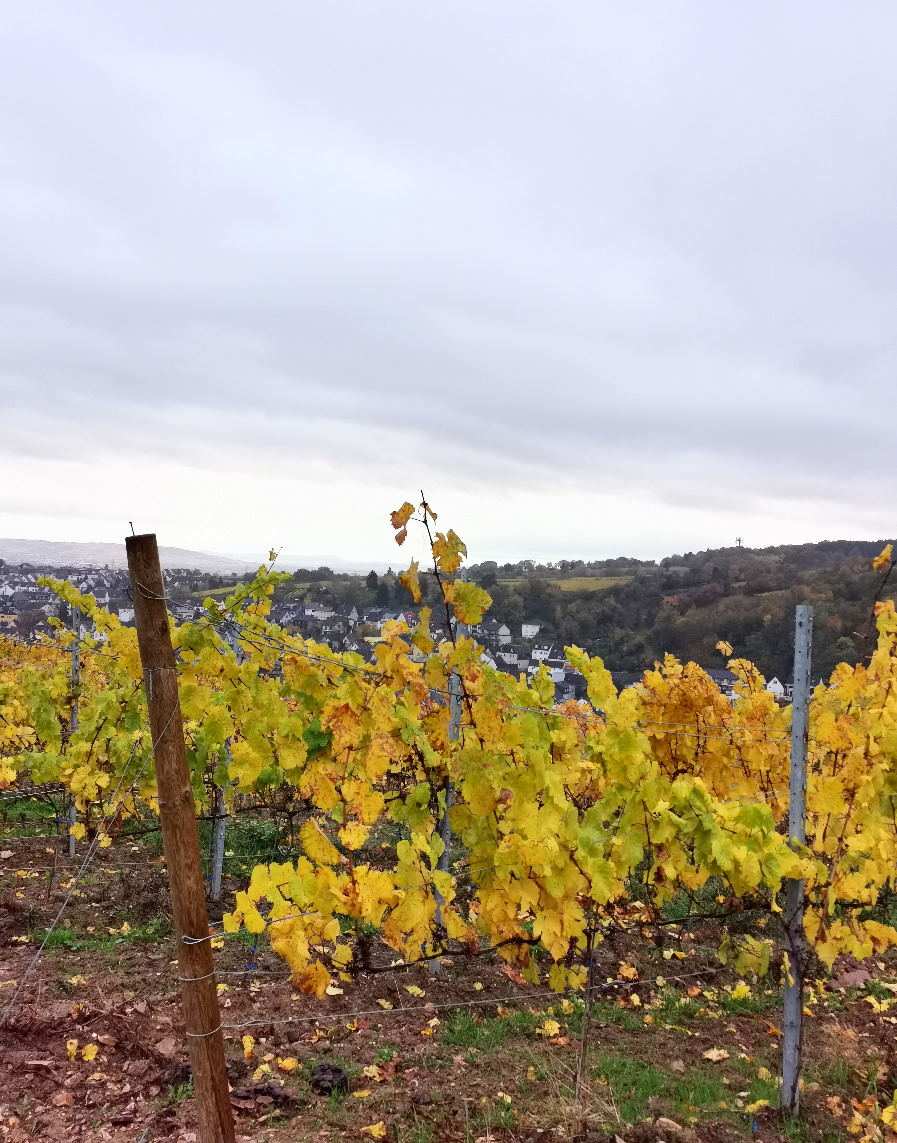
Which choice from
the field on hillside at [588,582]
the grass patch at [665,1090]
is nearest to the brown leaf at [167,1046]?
the grass patch at [665,1090]

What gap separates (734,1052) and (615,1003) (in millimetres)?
903

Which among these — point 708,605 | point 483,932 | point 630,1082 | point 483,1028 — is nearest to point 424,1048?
point 483,1028

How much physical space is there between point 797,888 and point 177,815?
3.25 m

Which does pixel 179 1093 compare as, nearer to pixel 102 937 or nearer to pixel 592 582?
pixel 102 937

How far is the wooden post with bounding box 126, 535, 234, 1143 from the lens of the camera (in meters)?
2.78

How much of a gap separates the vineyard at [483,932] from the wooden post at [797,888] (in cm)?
2

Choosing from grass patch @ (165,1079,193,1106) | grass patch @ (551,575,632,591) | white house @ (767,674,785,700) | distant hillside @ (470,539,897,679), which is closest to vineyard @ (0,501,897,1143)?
grass patch @ (165,1079,193,1106)

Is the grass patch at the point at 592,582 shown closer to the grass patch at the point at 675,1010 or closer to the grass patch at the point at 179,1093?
the grass patch at the point at 675,1010

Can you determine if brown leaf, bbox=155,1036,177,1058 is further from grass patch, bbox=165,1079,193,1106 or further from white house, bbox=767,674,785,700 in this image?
white house, bbox=767,674,785,700

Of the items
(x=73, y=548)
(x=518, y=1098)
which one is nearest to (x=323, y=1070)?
(x=518, y=1098)

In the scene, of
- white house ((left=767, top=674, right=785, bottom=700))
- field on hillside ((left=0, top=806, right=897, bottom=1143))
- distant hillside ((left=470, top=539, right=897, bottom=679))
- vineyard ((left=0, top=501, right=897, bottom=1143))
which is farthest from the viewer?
distant hillside ((left=470, top=539, right=897, bottom=679))

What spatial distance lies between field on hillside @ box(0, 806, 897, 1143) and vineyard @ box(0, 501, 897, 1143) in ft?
0.07

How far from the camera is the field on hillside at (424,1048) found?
12.5ft

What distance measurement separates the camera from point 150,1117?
3.79 m
